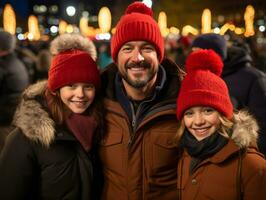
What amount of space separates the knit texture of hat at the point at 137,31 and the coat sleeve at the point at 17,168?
1106mm

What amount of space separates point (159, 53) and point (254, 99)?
1868 mm

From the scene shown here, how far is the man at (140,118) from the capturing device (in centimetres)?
335

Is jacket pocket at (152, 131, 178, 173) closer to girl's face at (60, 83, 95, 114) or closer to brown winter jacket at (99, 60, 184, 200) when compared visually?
brown winter jacket at (99, 60, 184, 200)

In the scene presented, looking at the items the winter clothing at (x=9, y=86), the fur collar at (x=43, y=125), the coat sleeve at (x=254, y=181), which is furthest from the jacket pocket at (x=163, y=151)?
the winter clothing at (x=9, y=86)

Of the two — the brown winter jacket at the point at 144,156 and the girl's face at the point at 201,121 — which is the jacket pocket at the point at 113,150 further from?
the girl's face at the point at 201,121

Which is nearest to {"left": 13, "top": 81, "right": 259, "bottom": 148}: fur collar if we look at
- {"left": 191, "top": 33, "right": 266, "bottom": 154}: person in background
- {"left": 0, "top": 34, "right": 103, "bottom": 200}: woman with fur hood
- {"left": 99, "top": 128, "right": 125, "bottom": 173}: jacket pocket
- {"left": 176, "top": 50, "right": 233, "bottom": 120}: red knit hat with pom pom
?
{"left": 0, "top": 34, "right": 103, "bottom": 200}: woman with fur hood

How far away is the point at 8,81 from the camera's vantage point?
6.35 meters

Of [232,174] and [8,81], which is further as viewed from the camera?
[8,81]

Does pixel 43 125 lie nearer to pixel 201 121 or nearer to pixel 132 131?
pixel 132 131

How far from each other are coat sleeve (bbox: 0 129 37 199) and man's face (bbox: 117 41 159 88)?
94 cm

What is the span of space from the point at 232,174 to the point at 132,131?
837 millimetres

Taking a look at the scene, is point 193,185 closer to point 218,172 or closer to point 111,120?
point 218,172

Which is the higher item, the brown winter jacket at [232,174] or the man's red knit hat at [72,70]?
the man's red knit hat at [72,70]

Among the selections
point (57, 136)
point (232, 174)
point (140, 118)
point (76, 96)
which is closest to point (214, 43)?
point (140, 118)
